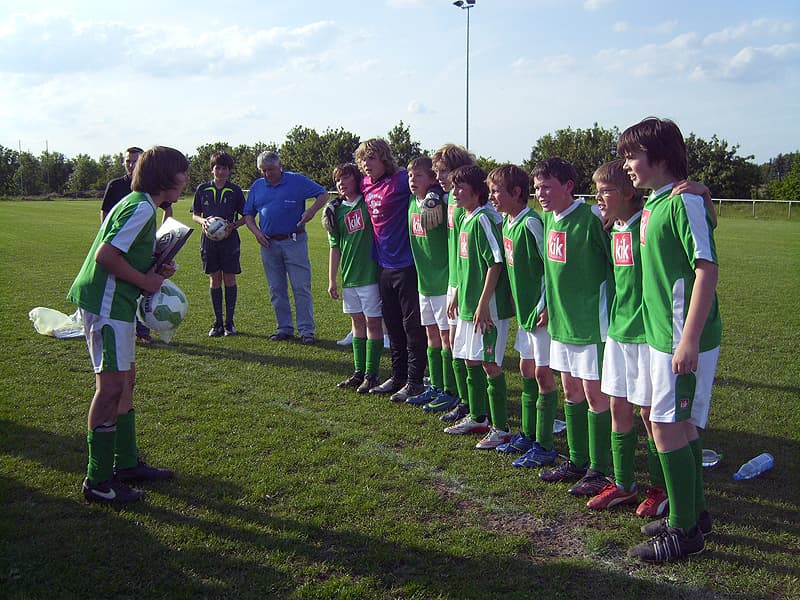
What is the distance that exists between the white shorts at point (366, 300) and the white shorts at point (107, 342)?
8.29 ft

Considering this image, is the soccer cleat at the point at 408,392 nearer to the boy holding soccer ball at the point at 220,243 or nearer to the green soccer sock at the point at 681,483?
the green soccer sock at the point at 681,483

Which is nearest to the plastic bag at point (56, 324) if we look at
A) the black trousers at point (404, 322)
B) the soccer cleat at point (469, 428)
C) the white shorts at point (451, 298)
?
the black trousers at point (404, 322)

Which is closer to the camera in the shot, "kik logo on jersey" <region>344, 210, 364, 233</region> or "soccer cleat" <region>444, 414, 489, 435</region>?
"soccer cleat" <region>444, 414, 489, 435</region>

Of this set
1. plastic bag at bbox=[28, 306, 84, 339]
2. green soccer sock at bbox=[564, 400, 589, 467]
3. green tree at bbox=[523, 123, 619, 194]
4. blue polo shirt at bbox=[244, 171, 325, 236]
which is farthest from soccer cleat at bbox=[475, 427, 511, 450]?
green tree at bbox=[523, 123, 619, 194]

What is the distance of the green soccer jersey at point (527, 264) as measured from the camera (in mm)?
4285

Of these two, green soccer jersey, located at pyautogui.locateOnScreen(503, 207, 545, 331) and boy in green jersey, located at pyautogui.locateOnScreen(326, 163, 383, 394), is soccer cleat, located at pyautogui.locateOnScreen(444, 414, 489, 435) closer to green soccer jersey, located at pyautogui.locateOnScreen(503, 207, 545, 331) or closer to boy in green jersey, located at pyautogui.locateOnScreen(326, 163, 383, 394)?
green soccer jersey, located at pyautogui.locateOnScreen(503, 207, 545, 331)

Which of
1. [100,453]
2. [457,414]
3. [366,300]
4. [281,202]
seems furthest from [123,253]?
[281,202]

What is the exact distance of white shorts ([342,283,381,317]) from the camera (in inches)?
237

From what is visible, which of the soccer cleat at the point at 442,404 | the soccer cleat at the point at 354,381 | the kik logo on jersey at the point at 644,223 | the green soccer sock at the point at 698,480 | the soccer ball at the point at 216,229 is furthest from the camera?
the soccer ball at the point at 216,229

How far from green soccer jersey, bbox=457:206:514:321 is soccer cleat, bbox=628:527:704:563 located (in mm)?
1836

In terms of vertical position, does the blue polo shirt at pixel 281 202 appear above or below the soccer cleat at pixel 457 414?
above

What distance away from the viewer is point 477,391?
16.2 feet

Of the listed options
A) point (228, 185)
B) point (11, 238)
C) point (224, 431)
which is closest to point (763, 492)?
point (224, 431)

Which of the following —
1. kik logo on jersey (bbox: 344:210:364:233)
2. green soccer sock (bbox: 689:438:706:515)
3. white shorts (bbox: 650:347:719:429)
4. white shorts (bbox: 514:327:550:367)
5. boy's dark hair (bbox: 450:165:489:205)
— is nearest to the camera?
white shorts (bbox: 650:347:719:429)
